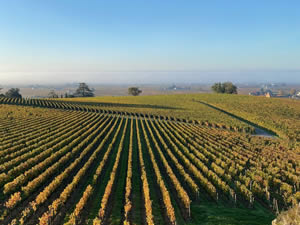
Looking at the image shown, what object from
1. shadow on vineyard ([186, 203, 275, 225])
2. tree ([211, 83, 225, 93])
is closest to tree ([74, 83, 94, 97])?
tree ([211, 83, 225, 93])

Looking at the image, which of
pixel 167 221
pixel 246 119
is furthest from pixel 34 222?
pixel 246 119

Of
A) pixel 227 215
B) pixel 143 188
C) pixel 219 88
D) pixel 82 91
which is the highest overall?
pixel 219 88

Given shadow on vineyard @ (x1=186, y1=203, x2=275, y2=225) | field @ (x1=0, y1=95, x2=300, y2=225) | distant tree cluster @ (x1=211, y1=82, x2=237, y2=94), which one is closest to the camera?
shadow on vineyard @ (x1=186, y1=203, x2=275, y2=225)

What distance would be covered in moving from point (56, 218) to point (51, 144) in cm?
1785

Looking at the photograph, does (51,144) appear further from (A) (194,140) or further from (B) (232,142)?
(B) (232,142)

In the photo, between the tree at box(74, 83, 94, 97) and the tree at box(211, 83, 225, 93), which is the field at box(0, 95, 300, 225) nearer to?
the tree at box(211, 83, 225, 93)

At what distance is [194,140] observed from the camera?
118 feet

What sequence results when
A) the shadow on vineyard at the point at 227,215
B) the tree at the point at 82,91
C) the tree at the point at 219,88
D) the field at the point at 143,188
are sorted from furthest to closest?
1. the tree at the point at 82,91
2. the tree at the point at 219,88
3. the field at the point at 143,188
4. the shadow on vineyard at the point at 227,215

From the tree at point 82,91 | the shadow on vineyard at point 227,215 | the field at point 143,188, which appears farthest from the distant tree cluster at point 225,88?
the shadow on vineyard at point 227,215

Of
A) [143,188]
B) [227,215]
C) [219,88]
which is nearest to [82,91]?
[219,88]

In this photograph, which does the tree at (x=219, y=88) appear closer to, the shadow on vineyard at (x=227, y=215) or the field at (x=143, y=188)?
the field at (x=143, y=188)

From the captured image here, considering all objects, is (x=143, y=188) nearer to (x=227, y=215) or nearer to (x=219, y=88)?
(x=227, y=215)

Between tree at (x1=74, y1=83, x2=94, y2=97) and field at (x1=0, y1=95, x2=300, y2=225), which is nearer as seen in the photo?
field at (x1=0, y1=95, x2=300, y2=225)

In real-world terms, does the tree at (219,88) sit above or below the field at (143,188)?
above
